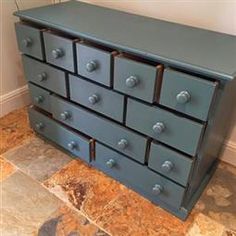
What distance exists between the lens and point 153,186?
1316 mm

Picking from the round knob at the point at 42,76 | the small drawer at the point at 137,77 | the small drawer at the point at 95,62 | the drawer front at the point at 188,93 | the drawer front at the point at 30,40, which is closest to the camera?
the drawer front at the point at 188,93

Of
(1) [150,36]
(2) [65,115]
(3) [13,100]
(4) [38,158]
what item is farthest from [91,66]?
(3) [13,100]

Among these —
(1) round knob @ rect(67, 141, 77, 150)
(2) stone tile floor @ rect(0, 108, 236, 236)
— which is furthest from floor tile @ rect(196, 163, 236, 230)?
(1) round knob @ rect(67, 141, 77, 150)

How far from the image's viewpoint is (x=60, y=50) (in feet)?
4.25

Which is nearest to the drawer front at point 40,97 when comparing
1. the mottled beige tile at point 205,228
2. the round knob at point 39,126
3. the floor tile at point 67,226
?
the round knob at point 39,126

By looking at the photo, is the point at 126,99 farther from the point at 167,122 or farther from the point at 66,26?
the point at 66,26

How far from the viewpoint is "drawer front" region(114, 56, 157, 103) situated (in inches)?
41.4

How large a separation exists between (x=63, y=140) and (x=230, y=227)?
99 centimetres

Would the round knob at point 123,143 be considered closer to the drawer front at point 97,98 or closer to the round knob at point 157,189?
the drawer front at point 97,98

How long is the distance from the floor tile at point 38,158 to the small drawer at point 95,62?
2.07 feet

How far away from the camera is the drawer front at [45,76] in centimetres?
141

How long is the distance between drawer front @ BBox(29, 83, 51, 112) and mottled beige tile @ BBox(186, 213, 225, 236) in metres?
1.00

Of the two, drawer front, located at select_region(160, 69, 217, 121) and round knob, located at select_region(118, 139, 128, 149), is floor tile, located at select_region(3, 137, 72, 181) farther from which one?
drawer front, located at select_region(160, 69, 217, 121)

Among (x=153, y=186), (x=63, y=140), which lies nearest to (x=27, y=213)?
(x=63, y=140)
